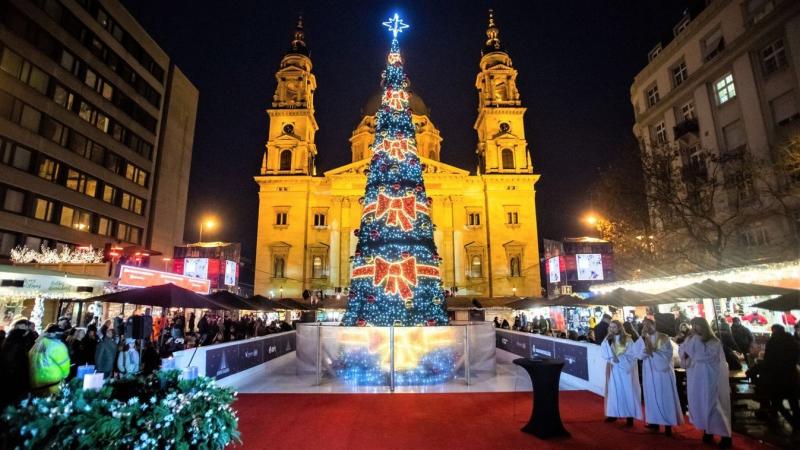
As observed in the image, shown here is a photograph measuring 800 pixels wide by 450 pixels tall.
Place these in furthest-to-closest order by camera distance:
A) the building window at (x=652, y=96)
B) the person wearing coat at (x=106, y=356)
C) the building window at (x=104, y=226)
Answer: the building window at (x=104, y=226)
the building window at (x=652, y=96)
the person wearing coat at (x=106, y=356)

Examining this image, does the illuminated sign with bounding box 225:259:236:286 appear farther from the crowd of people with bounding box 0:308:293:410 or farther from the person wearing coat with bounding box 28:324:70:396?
the person wearing coat with bounding box 28:324:70:396

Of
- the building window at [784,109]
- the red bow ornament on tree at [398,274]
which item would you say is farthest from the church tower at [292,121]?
the building window at [784,109]

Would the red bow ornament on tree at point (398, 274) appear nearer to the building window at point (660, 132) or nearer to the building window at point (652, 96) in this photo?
the building window at point (660, 132)

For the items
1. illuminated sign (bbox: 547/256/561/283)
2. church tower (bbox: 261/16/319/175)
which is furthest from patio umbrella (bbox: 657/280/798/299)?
church tower (bbox: 261/16/319/175)

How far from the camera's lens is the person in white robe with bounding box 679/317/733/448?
6.71m

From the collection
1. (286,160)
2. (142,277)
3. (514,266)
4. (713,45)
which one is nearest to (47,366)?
(142,277)

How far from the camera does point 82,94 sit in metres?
31.2

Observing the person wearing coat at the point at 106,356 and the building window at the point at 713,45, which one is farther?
the building window at the point at 713,45

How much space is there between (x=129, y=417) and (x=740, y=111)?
3034 cm

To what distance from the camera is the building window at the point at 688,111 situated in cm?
2798

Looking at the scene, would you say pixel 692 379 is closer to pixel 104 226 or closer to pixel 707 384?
pixel 707 384

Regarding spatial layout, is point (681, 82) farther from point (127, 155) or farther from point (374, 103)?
point (127, 155)

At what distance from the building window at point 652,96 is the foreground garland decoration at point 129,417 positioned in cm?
3637

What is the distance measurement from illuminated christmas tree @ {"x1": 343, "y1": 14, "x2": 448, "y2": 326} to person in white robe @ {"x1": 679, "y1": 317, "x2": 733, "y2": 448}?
732 centimetres
